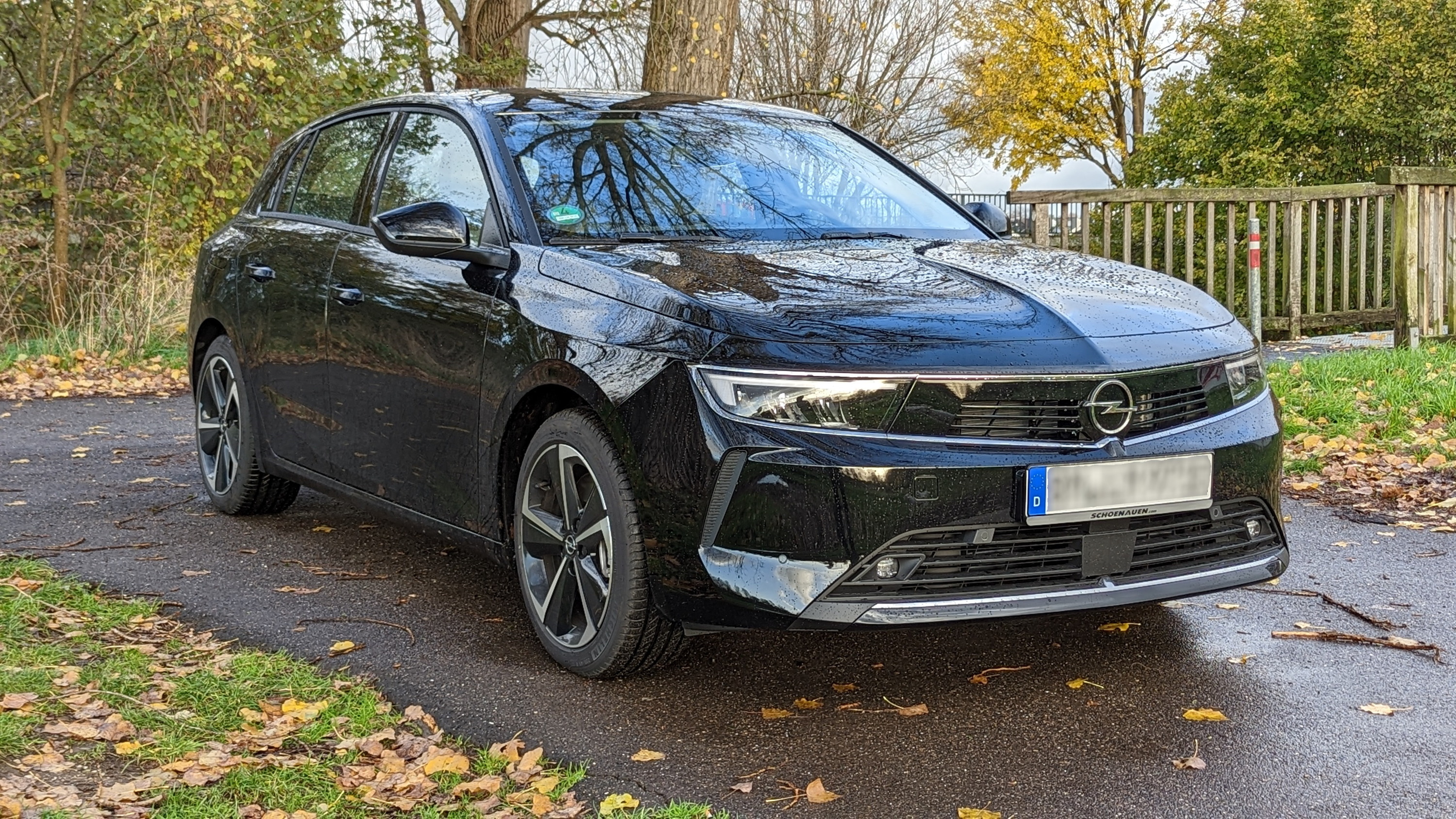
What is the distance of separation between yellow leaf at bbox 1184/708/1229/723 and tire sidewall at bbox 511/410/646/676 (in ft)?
4.81

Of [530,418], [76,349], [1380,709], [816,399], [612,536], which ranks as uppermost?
[816,399]

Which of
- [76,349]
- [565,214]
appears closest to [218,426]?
[565,214]

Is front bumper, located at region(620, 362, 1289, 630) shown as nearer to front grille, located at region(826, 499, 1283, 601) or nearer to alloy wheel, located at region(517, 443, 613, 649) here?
front grille, located at region(826, 499, 1283, 601)

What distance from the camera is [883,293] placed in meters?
3.93

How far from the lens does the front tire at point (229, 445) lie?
20.4 ft

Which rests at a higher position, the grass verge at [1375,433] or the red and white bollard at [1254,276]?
the red and white bollard at [1254,276]

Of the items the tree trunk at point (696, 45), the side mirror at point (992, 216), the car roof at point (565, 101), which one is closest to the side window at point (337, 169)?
the car roof at point (565, 101)

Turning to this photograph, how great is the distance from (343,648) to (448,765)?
1.14 m

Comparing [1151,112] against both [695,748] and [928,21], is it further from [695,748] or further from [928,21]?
[695,748]

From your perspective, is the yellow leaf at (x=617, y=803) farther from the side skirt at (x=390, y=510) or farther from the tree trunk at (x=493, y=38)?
the tree trunk at (x=493, y=38)

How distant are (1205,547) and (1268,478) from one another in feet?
0.98

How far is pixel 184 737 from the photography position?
3.77 meters

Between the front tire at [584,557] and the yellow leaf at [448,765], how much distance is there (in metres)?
0.57

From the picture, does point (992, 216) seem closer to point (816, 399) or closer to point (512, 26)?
point (816, 399)
